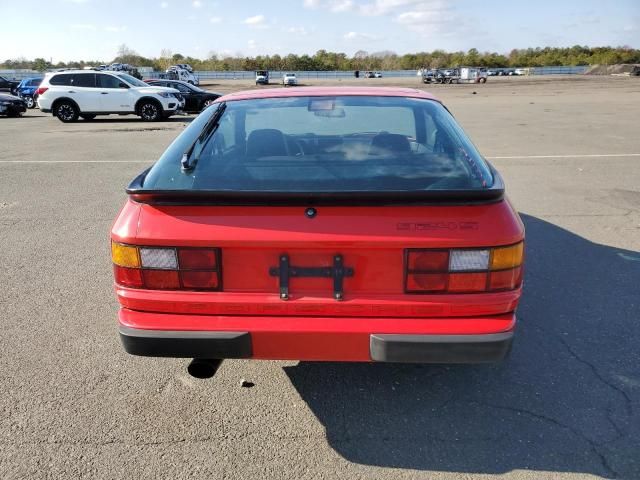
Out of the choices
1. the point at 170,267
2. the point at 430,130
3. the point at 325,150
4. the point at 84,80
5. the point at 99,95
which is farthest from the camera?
the point at 99,95

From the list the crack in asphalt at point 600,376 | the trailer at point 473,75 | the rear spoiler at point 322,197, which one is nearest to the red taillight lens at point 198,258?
the rear spoiler at point 322,197

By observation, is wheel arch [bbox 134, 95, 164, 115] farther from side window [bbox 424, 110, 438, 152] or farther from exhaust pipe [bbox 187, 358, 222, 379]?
exhaust pipe [bbox 187, 358, 222, 379]

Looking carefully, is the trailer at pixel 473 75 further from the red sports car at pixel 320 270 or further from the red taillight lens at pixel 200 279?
the red taillight lens at pixel 200 279

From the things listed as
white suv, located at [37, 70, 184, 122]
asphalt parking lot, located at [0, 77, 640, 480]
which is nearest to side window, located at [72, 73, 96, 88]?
white suv, located at [37, 70, 184, 122]

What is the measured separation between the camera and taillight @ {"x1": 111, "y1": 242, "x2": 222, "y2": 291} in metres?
2.27

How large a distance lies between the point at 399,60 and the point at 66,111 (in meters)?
106

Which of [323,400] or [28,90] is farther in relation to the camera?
[28,90]

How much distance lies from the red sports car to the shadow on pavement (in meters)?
0.52

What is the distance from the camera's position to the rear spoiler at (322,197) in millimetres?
2197

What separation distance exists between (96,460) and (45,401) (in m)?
0.64

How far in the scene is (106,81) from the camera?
1841 centimetres

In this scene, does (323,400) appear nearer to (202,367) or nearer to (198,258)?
(202,367)

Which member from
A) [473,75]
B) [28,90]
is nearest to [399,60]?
[473,75]

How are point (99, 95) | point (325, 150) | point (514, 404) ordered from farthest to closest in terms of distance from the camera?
1. point (99, 95)
2. point (325, 150)
3. point (514, 404)
